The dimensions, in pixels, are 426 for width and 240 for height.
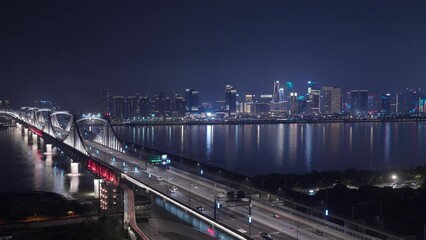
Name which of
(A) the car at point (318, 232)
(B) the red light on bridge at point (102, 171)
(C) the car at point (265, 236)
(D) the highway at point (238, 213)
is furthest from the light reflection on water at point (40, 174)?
(A) the car at point (318, 232)

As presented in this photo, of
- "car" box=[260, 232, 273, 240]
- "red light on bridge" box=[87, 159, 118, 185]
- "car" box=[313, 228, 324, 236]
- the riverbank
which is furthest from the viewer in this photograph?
"red light on bridge" box=[87, 159, 118, 185]

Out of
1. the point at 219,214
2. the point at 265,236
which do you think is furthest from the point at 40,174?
the point at 265,236

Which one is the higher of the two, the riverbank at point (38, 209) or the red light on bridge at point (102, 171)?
the red light on bridge at point (102, 171)

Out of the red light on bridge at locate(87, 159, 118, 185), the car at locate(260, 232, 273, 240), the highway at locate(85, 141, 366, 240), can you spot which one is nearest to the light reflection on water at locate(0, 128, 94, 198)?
the red light on bridge at locate(87, 159, 118, 185)

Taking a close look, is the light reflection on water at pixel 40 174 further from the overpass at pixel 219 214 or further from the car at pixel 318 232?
the car at pixel 318 232

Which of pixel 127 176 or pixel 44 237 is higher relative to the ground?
pixel 127 176

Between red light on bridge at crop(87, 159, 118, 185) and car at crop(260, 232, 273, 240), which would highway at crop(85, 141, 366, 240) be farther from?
red light on bridge at crop(87, 159, 118, 185)

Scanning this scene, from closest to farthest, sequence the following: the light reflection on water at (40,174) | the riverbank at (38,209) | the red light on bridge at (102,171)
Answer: the riverbank at (38,209) → the red light on bridge at (102,171) → the light reflection on water at (40,174)

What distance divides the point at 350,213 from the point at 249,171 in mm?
6713

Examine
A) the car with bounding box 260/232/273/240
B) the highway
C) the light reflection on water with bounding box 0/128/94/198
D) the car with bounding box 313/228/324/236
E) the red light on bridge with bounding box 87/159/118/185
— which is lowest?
the light reflection on water with bounding box 0/128/94/198

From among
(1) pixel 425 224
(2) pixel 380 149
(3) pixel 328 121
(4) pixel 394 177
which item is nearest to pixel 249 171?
(4) pixel 394 177

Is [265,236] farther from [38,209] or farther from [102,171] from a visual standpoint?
[102,171]

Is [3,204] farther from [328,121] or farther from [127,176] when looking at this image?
[328,121]

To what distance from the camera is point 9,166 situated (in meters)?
16.1
